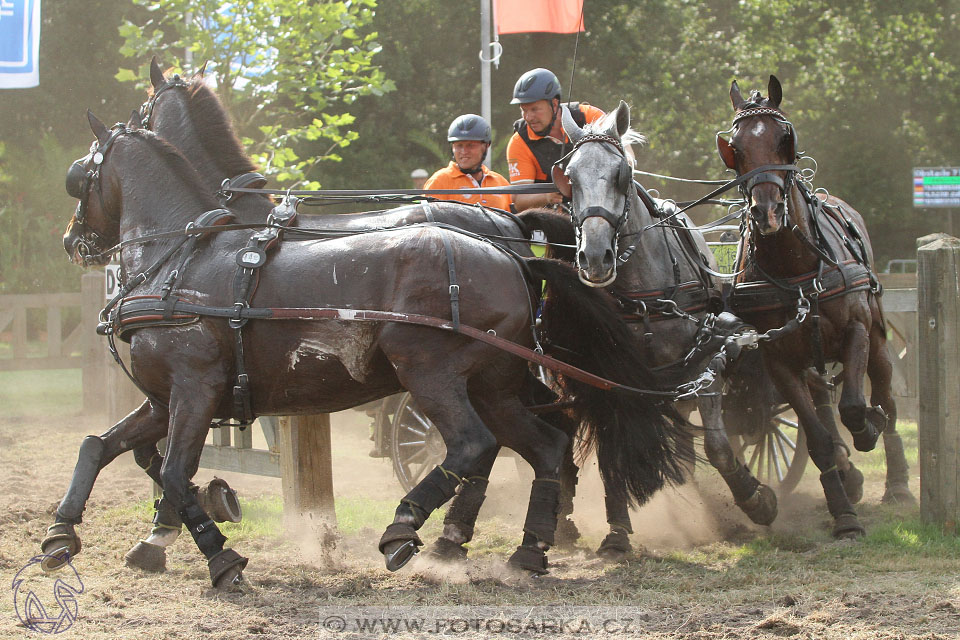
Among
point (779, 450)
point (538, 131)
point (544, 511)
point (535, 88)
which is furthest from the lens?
point (779, 450)

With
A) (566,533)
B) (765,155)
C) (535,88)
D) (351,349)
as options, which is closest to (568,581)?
(566,533)

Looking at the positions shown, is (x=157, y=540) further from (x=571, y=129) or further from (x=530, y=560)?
(x=571, y=129)

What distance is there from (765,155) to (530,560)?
2.47 metres

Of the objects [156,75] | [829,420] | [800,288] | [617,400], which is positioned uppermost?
[156,75]

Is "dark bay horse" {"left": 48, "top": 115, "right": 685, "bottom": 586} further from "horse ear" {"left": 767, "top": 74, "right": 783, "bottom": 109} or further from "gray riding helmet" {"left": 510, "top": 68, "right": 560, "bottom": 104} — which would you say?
"horse ear" {"left": 767, "top": 74, "right": 783, "bottom": 109}

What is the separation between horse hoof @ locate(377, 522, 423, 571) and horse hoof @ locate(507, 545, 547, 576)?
0.70 meters

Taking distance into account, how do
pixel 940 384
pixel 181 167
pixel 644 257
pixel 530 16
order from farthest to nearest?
pixel 530 16
pixel 940 384
pixel 644 257
pixel 181 167

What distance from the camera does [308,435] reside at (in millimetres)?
6262

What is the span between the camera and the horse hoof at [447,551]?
5.34 metres

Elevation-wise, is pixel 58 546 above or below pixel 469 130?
below

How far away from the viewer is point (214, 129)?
557 cm

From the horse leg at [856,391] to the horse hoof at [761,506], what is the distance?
0.61 m

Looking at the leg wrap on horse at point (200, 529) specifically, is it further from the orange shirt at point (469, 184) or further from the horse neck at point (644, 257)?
the orange shirt at point (469, 184)

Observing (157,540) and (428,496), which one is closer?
(428,496)
